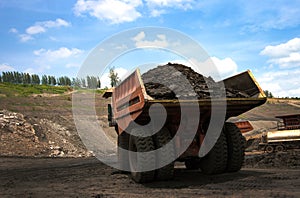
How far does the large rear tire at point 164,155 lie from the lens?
7.46 m

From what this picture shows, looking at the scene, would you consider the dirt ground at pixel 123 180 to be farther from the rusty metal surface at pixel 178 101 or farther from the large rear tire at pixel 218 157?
the rusty metal surface at pixel 178 101

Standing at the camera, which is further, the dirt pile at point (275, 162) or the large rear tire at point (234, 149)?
the dirt pile at point (275, 162)

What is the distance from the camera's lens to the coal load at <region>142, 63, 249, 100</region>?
24.2 ft

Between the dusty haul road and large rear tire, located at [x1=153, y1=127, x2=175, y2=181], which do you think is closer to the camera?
the dusty haul road

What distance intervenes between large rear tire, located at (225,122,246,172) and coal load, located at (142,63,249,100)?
3.76ft

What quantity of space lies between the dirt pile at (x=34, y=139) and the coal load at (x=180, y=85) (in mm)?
15207

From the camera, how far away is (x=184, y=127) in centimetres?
784

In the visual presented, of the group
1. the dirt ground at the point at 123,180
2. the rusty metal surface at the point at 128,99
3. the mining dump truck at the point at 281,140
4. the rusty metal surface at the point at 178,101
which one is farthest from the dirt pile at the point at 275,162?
the mining dump truck at the point at 281,140

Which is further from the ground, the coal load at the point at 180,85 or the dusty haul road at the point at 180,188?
the coal load at the point at 180,85

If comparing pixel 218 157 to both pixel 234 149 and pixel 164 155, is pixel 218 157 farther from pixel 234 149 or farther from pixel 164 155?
pixel 164 155

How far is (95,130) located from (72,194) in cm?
2330

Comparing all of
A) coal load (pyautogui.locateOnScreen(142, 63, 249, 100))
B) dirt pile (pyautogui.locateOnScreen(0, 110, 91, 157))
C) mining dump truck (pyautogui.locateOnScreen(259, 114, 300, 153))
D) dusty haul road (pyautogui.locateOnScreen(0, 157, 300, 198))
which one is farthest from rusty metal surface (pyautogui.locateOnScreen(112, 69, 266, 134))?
dirt pile (pyautogui.locateOnScreen(0, 110, 91, 157))

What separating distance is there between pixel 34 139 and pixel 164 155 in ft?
59.7

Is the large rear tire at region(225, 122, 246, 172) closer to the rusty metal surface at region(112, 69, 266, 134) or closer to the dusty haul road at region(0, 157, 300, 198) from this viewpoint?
the dusty haul road at region(0, 157, 300, 198)
